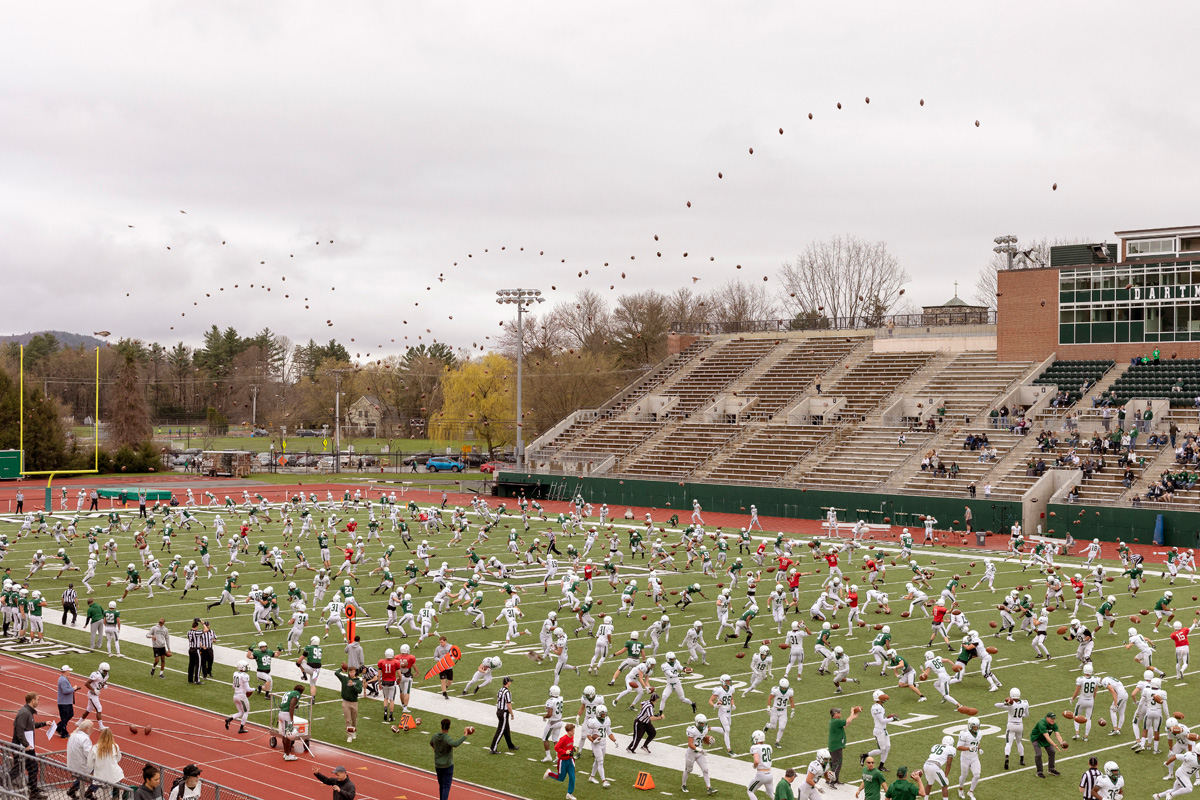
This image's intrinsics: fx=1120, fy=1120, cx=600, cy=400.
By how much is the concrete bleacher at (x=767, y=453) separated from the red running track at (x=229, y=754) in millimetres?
34792

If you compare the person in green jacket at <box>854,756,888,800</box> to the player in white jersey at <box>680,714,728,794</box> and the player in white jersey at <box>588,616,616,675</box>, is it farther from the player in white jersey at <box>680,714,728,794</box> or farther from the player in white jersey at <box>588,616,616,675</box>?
the player in white jersey at <box>588,616,616,675</box>

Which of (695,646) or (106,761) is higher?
(106,761)

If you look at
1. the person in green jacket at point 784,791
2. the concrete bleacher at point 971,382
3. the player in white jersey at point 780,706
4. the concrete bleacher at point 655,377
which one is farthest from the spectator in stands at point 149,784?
the concrete bleacher at point 655,377

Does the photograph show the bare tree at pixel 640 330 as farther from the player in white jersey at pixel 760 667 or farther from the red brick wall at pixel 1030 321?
the player in white jersey at pixel 760 667

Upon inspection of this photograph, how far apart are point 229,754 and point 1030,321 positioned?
45457 mm

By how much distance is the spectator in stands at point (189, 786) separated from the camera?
11.0m

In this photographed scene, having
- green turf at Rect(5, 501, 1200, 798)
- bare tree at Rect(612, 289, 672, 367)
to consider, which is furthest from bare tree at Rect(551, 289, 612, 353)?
green turf at Rect(5, 501, 1200, 798)

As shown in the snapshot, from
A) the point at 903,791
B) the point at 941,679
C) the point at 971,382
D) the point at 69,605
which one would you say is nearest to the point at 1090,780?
the point at 903,791

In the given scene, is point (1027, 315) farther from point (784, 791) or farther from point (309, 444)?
point (309, 444)

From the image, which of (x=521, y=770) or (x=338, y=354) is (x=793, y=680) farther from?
(x=338, y=354)

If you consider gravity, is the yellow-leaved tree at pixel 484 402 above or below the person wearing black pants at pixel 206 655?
above

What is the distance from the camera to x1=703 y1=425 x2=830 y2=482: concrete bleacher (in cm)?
5034

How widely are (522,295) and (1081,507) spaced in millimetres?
30356

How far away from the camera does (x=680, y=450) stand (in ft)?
181
